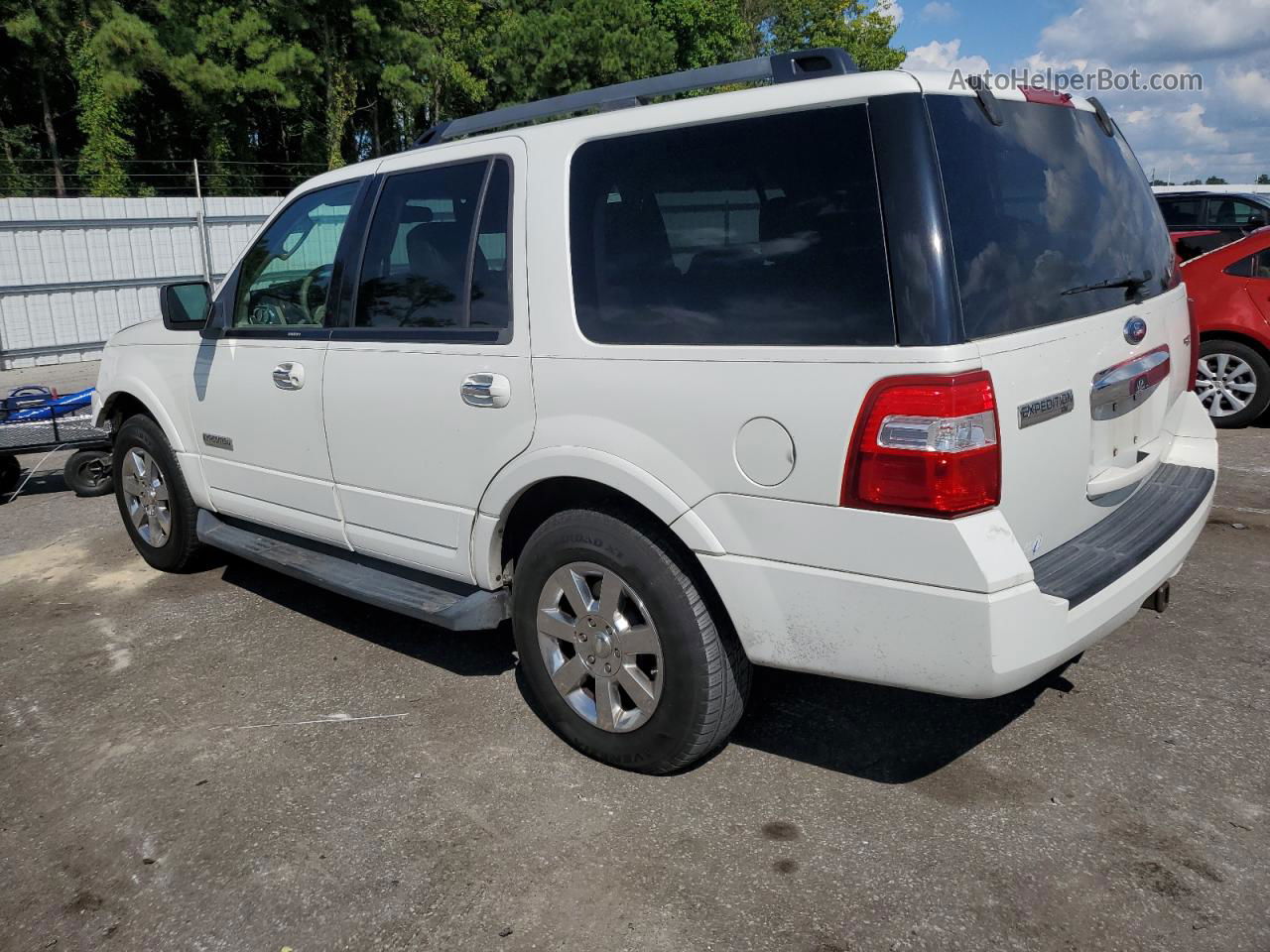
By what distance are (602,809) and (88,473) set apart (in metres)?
5.73

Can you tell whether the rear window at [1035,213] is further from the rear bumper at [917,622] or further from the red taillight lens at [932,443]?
the rear bumper at [917,622]

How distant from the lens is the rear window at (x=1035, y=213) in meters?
2.60

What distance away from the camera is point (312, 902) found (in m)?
2.76

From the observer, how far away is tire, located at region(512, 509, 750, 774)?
300cm

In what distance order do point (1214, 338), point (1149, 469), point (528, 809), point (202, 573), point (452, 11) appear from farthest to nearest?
point (452, 11)
point (1214, 338)
point (202, 573)
point (1149, 469)
point (528, 809)

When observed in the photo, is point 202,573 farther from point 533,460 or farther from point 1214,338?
point 1214,338

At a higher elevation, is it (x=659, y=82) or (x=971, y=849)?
(x=659, y=82)

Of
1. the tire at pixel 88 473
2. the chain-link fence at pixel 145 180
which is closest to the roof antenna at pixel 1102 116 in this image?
the tire at pixel 88 473

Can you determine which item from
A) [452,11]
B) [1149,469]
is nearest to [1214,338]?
[1149,469]

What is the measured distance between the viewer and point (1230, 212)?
12.7 m

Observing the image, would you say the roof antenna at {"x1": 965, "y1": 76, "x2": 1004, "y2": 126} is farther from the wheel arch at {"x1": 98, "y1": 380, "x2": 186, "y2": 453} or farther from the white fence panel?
the white fence panel

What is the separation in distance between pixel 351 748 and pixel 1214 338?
7308mm

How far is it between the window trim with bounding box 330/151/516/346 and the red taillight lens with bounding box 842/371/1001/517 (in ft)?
4.29

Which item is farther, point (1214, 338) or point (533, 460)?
point (1214, 338)
